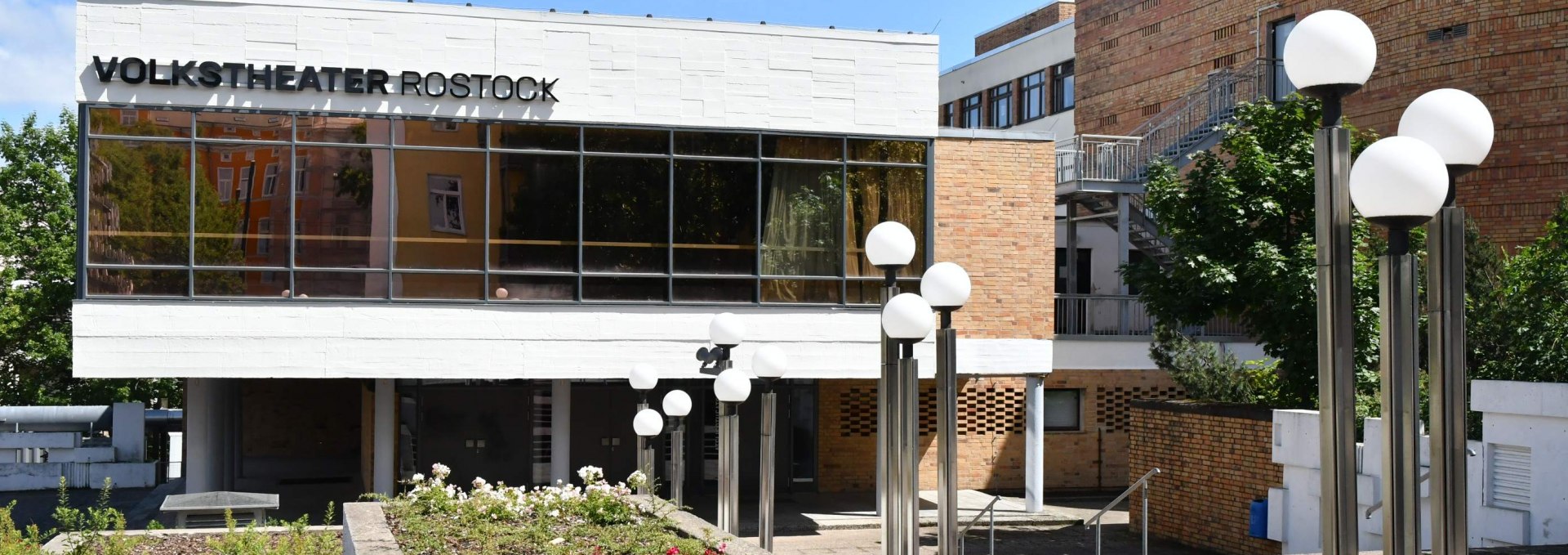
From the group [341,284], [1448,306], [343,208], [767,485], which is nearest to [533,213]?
[343,208]

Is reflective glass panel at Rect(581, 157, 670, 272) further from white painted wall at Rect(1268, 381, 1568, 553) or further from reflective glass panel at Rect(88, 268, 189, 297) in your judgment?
white painted wall at Rect(1268, 381, 1568, 553)

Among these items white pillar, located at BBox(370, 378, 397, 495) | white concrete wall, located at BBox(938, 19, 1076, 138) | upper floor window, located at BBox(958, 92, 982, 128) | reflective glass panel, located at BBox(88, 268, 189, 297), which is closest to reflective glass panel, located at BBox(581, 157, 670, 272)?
white pillar, located at BBox(370, 378, 397, 495)

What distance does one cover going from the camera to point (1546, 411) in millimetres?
12578

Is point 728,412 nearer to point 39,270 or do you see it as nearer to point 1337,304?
point 1337,304

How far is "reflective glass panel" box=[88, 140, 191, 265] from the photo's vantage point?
58.9ft

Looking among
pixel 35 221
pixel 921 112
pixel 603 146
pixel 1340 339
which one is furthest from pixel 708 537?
pixel 35 221

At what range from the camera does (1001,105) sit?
39219 millimetres

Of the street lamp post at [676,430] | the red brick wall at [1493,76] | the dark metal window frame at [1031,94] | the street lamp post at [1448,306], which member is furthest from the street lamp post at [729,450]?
the dark metal window frame at [1031,94]

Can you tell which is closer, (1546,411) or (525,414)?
(1546,411)

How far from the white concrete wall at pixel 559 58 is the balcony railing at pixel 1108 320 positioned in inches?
265

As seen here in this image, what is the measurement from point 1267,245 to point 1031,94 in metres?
20.9

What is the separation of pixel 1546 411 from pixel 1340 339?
27.9 ft

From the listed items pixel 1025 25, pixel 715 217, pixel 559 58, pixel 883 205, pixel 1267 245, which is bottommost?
pixel 1267 245

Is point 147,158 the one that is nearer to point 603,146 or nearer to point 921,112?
point 603,146
